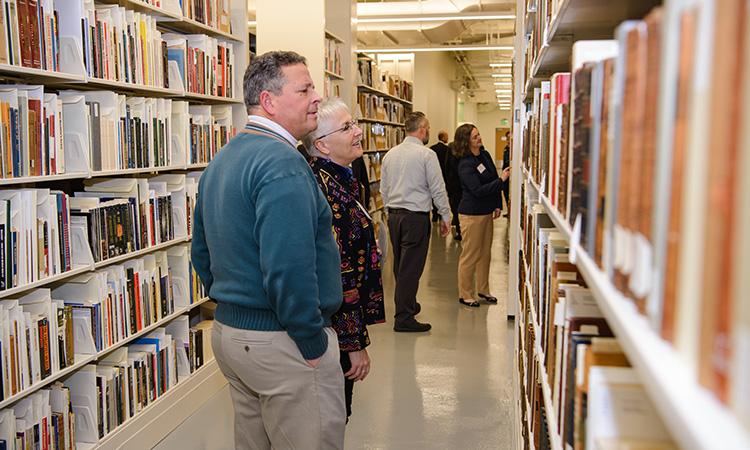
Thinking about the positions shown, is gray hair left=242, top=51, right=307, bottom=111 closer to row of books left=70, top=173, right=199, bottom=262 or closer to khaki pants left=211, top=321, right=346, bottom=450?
khaki pants left=211, top=321, right=346, bottom=450

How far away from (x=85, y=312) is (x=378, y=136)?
630cm

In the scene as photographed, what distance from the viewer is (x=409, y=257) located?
532 cm

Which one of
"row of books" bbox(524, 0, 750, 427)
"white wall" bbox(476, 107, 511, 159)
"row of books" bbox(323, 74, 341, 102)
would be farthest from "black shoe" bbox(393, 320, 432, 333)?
"white wall" bbox(476, 107, 511, 159)

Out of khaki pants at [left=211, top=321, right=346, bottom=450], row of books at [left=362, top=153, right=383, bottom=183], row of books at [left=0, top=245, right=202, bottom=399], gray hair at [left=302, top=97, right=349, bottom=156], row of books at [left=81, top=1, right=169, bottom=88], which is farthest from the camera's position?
row of books at [left=362, top=153, right=383, bottom=183]

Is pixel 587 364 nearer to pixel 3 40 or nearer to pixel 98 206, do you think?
pixel 3 40

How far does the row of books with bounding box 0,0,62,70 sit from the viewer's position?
2312mm

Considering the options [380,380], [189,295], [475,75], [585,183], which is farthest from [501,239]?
[475,75]

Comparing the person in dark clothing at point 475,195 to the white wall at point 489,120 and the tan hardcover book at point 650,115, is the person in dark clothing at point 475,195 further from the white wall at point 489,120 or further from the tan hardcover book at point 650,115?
the white wall at point 489,120

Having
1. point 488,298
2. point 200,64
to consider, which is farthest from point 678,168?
point 488,298

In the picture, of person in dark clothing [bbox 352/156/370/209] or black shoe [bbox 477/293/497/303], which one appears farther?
black shoe [bbox 477/293/497/303]

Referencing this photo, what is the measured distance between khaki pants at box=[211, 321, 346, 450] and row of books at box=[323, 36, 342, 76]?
165 inches

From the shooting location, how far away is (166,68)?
345 cm

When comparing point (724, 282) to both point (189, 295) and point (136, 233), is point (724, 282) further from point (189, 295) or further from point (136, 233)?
point (189, 295)

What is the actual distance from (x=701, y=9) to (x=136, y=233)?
304 cm
